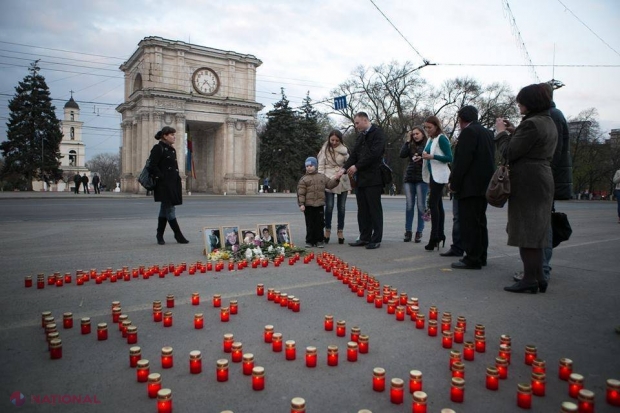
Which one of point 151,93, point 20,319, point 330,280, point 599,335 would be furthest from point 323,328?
point 151,93

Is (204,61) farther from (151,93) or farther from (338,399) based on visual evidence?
(338,399)

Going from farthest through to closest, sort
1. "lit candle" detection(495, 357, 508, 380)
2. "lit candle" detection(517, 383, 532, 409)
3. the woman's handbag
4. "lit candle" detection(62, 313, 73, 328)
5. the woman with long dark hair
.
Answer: the woman with long dark hair < the woman's handbag < "lit candle" detection(62, 313, 73, 328) < "lit candle" detection(495, 357, 508, 380) < "lit candle" detection(517, 383, 532, 409)

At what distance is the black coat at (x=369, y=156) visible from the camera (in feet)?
26.1

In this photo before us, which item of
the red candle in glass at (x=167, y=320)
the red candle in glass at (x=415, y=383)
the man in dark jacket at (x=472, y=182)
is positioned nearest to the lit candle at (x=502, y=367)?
Answer: the red candle in glass at (x=415, y=383)

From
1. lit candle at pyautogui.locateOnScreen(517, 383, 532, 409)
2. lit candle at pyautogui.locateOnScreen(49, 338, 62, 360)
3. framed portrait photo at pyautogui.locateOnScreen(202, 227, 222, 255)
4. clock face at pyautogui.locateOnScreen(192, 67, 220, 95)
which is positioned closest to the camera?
lit candle at pyautogui.locateOnScreen(517, 383, 532, 409)

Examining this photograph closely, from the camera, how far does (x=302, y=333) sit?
11.6 ft

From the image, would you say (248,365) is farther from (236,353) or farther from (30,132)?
(30,132)

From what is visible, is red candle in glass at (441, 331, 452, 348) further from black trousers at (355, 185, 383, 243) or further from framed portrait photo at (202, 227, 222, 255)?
black trousers at (355, 185, 383, 243)

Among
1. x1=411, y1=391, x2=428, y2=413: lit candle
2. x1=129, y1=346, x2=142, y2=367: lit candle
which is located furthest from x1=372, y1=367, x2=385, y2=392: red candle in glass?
x1=129, y1=346, x2=142, y2=367: lit candle

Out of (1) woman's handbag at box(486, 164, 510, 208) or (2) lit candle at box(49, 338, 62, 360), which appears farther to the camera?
(1) woman's handbag at box(486, 164, 510, 208)

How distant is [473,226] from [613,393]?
376 centimetres

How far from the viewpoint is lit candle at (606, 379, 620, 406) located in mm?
2369

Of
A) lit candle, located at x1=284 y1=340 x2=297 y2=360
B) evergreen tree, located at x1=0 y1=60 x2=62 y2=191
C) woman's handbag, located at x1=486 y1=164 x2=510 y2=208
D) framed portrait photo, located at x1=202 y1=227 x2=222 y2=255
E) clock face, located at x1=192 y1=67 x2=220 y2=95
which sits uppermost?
clock face, located at x1=192 y1=67 x2=220 y2=95

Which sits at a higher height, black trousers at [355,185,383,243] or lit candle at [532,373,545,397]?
black trousers at [355,185,383,243]
